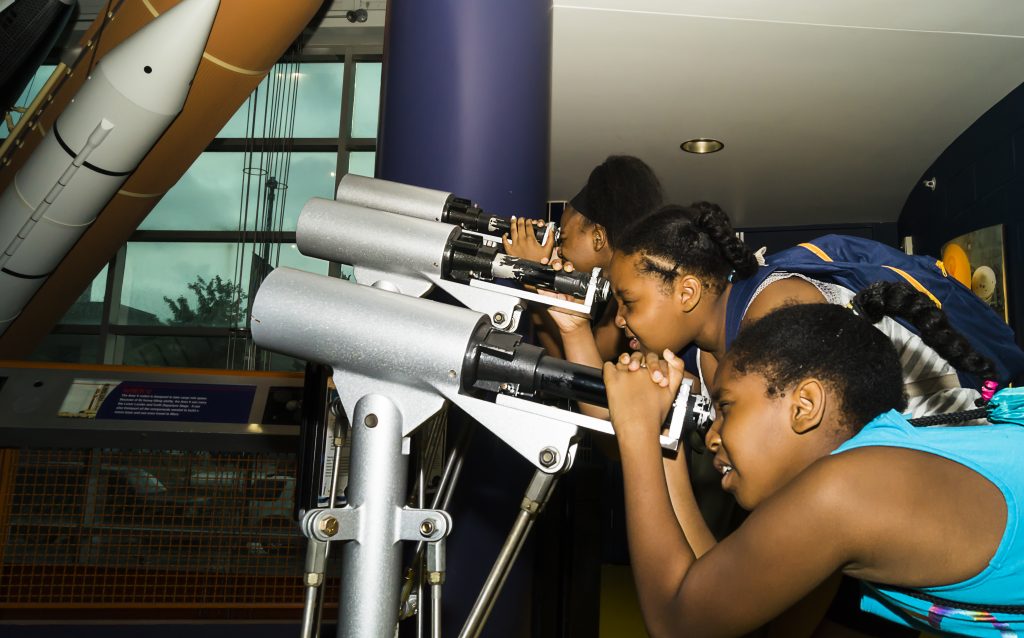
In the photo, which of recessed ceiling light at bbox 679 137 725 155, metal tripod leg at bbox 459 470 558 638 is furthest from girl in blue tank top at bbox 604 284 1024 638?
recessed ceiling light at bbox 679 137 725 155

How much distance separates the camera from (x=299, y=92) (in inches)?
259

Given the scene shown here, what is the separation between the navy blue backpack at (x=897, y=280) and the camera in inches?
48.3

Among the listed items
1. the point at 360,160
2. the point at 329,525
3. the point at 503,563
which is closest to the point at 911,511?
the point at 503,563

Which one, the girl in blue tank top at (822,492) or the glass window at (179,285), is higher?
the glass window at (179,285)

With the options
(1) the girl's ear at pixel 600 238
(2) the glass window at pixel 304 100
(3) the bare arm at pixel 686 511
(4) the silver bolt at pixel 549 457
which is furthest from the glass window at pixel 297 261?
(4) the silver bolt at pixel 549 457

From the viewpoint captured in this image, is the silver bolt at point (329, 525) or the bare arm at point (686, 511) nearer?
the silver bolt at point (329, 525)

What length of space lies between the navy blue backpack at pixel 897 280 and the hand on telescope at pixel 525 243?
1.17 ft

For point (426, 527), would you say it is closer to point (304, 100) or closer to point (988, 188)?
point (988, 188)

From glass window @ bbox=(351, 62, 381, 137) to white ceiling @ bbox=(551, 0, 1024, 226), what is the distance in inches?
88.7

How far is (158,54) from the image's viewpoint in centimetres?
381

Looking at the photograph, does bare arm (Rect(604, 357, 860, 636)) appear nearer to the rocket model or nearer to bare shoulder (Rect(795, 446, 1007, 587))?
bare shoulder (Rect(795, 446, 1007, 587))

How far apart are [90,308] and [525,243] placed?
6757 millimetres

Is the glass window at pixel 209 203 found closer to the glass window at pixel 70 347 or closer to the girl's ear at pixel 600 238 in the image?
the glass window at pixel 70 347

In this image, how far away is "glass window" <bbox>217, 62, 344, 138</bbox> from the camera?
649cm
